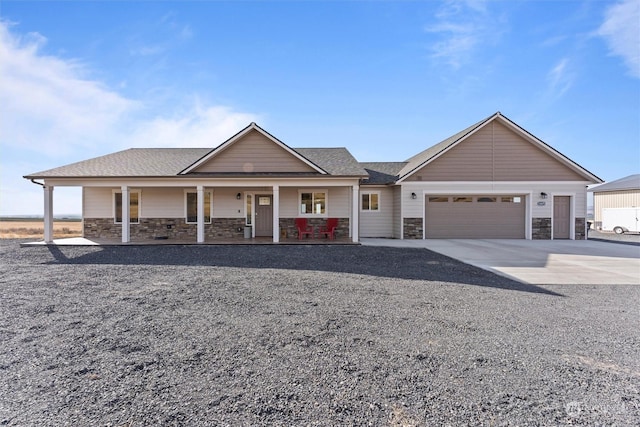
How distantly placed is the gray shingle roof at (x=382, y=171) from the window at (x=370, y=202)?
716 mm

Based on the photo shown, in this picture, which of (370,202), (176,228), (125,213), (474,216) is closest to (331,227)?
(370,202)

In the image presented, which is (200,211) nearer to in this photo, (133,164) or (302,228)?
(302,228)

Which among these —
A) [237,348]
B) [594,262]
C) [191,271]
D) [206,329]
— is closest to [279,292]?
[206,329]

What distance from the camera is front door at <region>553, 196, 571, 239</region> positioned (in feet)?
50.7

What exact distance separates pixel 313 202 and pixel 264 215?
8.12ft

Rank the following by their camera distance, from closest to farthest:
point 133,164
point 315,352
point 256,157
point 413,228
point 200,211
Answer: point 315,352, point 200,211, point 256,157, point 133,164, point 413,228

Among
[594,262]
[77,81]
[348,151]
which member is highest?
[77,81]

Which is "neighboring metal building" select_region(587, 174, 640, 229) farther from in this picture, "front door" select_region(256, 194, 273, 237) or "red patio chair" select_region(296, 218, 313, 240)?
"front door" select_region(256, 194, 273, 237)

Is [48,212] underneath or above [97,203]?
underneath

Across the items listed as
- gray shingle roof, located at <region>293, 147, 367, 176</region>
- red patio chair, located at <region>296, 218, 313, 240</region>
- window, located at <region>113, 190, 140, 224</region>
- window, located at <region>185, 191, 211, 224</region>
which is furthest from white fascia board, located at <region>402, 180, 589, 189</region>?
window, located at <region>113, 190, 140, 224</region>

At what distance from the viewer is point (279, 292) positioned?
19.0ft

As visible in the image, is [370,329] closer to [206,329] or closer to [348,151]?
[206,329]

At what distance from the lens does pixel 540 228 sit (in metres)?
15.4

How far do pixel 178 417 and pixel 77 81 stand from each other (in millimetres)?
14096
